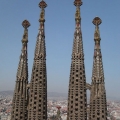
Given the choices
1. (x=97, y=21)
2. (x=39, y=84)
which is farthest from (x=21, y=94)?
(x=97, y=21)

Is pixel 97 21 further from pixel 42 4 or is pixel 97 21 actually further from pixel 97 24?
pixel 42 4

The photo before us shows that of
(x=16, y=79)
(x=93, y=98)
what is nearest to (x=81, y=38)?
(x=93, y=98)

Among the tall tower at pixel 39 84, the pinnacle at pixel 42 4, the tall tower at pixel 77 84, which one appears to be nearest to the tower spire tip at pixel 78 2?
the tall tower at pixel 77 84

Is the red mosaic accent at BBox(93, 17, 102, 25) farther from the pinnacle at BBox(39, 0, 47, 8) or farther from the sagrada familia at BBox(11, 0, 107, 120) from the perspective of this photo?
the pinnacle at BBox(39, 0, 47, 8)

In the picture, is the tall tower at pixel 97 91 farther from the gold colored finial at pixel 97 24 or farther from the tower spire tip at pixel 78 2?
the tower spire tip at pixel 78 2

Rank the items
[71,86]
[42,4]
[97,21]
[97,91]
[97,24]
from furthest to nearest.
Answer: [42,4] < [97,24] < [97,21] < [71,86] < [97,91]
